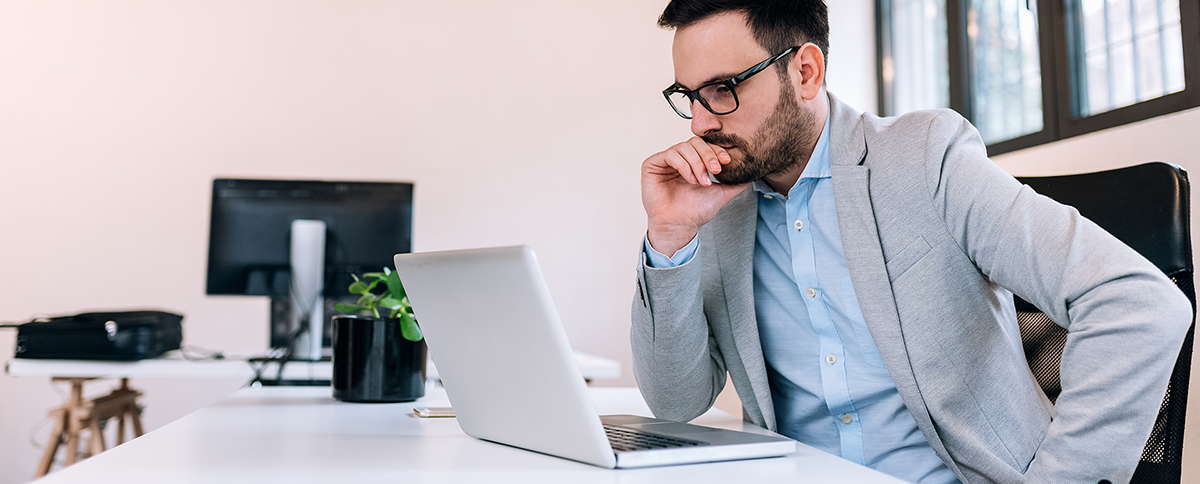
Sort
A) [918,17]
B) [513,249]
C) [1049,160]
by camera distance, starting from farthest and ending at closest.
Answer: [918,17] → [1049,160] → [513,249]

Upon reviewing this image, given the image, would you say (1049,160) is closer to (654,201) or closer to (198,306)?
(654,201)

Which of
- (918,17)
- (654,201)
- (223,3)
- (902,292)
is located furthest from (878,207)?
(223,3)

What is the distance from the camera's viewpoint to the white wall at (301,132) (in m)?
3.29

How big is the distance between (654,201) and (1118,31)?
77.2 inches

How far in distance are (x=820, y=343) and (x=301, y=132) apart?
115 inches

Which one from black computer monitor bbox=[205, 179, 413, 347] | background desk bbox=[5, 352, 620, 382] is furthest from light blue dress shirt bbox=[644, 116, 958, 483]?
black computer monitor bbox=[205, 179, 413, 347]

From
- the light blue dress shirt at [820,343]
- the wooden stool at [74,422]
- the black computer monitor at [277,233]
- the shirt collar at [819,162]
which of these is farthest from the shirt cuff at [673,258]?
the wooden stool at [74,422]

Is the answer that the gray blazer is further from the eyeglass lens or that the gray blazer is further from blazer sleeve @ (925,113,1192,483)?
the eyeglass lens

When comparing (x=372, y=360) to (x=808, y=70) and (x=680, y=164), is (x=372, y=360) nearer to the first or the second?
(x=680, y=164)

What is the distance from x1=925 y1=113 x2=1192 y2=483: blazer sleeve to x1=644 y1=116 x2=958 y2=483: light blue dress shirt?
8.2 inches

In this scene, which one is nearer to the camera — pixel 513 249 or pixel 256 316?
pixel 513 249

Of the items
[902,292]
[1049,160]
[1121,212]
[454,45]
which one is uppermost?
[454,45]

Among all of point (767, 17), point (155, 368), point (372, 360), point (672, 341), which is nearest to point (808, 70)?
point (767, 17)

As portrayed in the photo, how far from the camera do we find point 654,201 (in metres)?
1.12
